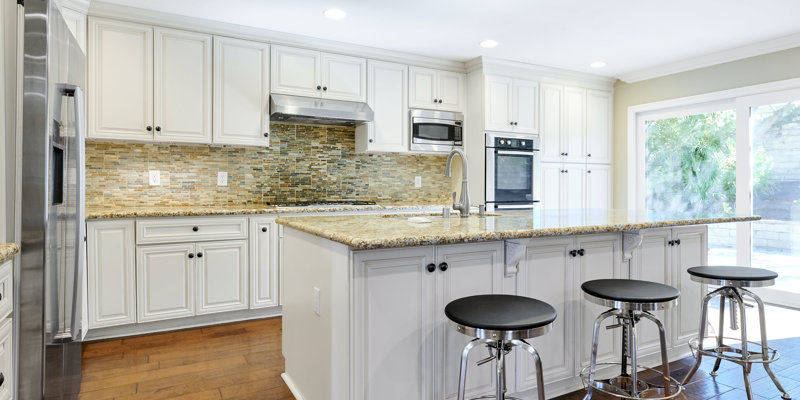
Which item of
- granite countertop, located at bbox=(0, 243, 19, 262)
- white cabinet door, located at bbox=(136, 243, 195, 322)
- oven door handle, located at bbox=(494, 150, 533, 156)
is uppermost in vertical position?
oven door handle, located at bbox=(494, 150, 533, 156)

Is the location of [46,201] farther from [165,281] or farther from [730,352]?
[730,352]

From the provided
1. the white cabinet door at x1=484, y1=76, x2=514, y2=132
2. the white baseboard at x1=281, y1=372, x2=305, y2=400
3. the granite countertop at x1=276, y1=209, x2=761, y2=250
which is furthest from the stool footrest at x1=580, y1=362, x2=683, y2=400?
the white cabinet door at x1=484, y1=76, x2=514, y2=132

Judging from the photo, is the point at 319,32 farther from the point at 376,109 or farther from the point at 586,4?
the point at 586,4

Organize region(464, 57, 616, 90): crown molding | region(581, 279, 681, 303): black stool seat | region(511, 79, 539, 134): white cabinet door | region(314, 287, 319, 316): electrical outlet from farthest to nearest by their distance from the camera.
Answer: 1. region(511, 79, 539, 134): white cabinet door
2. region(464, 57, 616, 90): crown molding
3. region(314, 287, 319, 316): electrical outlet
4. region(581, 279, 681, 303): black stool seat

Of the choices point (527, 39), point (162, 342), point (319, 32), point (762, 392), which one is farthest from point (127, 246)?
point (762, 392)

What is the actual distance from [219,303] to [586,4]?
11.3 feet

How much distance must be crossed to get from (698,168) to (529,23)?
2.58 metres

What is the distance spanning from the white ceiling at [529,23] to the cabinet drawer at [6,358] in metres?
2.65

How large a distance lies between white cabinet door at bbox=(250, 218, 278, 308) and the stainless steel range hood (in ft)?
3.01

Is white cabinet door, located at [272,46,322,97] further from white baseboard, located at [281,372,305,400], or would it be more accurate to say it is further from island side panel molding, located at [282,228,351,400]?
white baseboard, located at [281,372,305,400]

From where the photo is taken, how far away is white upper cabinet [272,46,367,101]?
156 inches

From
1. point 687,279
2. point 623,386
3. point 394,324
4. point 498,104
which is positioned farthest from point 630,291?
point 498,104

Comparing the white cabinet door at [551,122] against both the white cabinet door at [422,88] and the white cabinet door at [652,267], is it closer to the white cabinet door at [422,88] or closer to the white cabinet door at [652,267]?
the white cabinet door at [422,88]

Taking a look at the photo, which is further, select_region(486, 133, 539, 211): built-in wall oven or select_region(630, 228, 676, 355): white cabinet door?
select_region(486, 133, 539, 211): built-in wall oven
